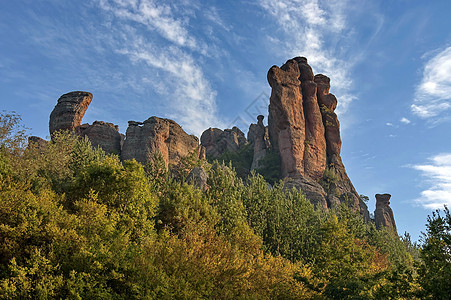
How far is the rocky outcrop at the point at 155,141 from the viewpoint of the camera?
5906 cm

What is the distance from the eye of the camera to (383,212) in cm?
8950

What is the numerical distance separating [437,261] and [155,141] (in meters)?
48.8

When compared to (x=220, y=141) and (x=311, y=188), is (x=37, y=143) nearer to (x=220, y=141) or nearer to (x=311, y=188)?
(x=311, y=188)

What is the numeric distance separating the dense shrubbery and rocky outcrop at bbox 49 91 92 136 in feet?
71.6

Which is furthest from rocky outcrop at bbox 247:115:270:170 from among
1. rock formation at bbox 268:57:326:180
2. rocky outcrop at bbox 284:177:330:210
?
rocky outcrop at bbox 284:177:330:210

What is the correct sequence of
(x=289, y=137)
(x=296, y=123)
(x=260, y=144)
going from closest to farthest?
1. (x=289, y=137)
2. (x=296, y=123)
3. (x=260, y=144)

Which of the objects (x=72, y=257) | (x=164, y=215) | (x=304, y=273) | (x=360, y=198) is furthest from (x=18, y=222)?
(x=360, y=198)

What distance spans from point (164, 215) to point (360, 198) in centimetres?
6521

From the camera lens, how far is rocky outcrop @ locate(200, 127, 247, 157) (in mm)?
123500

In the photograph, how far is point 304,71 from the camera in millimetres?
93125

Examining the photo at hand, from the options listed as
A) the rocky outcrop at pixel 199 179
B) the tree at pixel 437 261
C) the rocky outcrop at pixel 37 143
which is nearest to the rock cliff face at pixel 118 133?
the rocky outcrop at pixel 37 143

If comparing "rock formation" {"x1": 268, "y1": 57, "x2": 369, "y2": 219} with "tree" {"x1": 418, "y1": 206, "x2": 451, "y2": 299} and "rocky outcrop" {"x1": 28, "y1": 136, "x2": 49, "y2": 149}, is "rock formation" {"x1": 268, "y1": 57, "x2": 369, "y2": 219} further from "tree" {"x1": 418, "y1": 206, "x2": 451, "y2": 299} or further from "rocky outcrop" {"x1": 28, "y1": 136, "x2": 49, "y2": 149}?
"tree" {"x1": 418, "y1": 206, "x2": 451, "y2": 299}

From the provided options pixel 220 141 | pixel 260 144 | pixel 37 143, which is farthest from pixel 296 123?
pixel 37 143

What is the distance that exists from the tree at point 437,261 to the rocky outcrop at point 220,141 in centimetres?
10232
